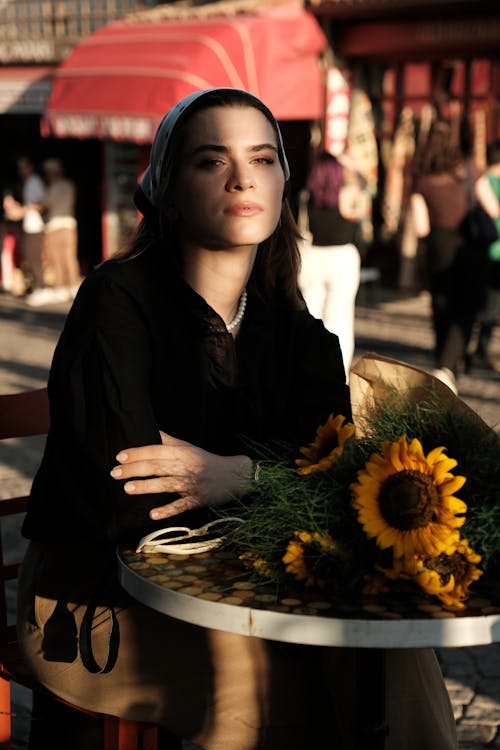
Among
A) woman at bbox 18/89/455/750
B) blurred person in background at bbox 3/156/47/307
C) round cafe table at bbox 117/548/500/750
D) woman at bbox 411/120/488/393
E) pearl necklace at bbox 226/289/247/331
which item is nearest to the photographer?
round cafe table at bbox 117/548/500/750

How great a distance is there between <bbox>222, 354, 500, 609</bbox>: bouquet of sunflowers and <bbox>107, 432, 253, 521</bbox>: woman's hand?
0.43 ft

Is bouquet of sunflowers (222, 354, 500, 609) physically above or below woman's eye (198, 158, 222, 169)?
below

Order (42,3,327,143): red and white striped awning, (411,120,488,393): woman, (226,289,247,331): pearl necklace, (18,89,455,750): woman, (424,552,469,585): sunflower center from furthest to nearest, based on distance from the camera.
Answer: (42,3,327,143): red and white striped awning, (411,120,488,393): woman, (226,289,247,331): pearl necklace, (18,89,455,750): woman, (424,552,469,585): sunflower center

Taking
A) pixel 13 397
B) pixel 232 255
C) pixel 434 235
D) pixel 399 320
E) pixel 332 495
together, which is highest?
pixel 232 255

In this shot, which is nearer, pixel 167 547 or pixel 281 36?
pixel 167 547

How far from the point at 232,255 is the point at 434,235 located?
240 inches

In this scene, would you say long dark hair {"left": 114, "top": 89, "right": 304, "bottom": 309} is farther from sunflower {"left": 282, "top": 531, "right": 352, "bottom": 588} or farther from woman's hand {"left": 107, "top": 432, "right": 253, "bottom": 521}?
sunflower {"left": 282, "top": 531, "right": 352, "bottom": 588}

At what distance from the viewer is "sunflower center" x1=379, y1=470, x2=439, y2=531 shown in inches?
70.6

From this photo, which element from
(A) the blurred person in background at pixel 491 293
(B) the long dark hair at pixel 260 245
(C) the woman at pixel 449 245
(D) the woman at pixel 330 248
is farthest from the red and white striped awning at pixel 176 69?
(B) the long dark hair at pixel 260 245

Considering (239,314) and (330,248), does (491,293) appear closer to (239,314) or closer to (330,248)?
(330,248)

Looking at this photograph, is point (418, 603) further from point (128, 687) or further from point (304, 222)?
point (304, 222)

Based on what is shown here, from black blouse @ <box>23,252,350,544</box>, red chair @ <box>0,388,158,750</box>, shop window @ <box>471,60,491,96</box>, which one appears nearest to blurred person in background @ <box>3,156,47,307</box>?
shop window @ <box>471,60,491,96</box>

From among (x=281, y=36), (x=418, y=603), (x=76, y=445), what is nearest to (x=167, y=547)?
(x=76, y=445)

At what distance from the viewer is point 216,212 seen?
2.14m
